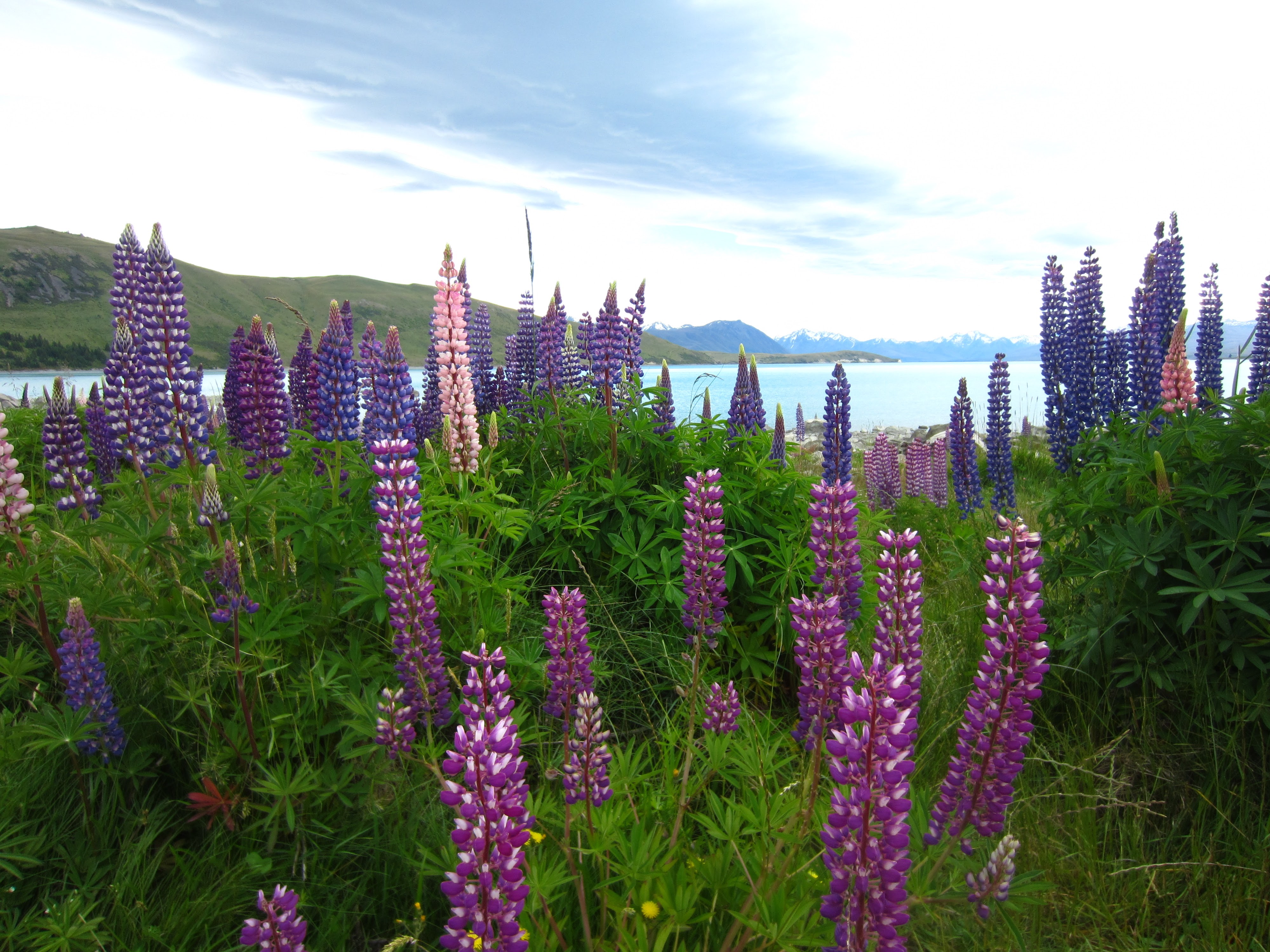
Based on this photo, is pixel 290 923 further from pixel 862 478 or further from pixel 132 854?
pixel 862 478

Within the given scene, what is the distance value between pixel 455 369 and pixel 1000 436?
6502 mm

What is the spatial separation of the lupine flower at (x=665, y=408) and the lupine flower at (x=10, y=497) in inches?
141

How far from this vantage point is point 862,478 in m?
12.1

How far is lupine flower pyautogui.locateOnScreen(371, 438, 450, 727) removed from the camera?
2600 mm

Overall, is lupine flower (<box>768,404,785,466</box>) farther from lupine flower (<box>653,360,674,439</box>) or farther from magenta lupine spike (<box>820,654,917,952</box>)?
magenta lupine spike (<box>820,654,917,952</box>)

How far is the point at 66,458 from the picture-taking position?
4523 millimetres

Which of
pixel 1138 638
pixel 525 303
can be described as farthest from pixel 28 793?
pixel 525 303

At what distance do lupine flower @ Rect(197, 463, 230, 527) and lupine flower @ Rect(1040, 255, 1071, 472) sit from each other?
7.38m

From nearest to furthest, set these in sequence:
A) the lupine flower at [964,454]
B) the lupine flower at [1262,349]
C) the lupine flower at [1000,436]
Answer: the lupine flower at [1262,349] → the lupine flower at [964,454] → the lupine flower at [1000,436]

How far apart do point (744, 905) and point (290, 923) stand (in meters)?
1.22

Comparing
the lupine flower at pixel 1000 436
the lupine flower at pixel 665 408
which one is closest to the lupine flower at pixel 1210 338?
the lupine flower at pixel 1000 436

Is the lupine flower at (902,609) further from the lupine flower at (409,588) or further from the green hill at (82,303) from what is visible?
the green hill at (82,303)

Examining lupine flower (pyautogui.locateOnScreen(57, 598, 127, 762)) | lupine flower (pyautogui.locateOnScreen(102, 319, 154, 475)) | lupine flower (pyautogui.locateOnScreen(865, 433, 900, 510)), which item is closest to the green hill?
lupine flower (pyautogui.locateOnScreen(865, 433, 900, 510))

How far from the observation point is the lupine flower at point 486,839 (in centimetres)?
147
